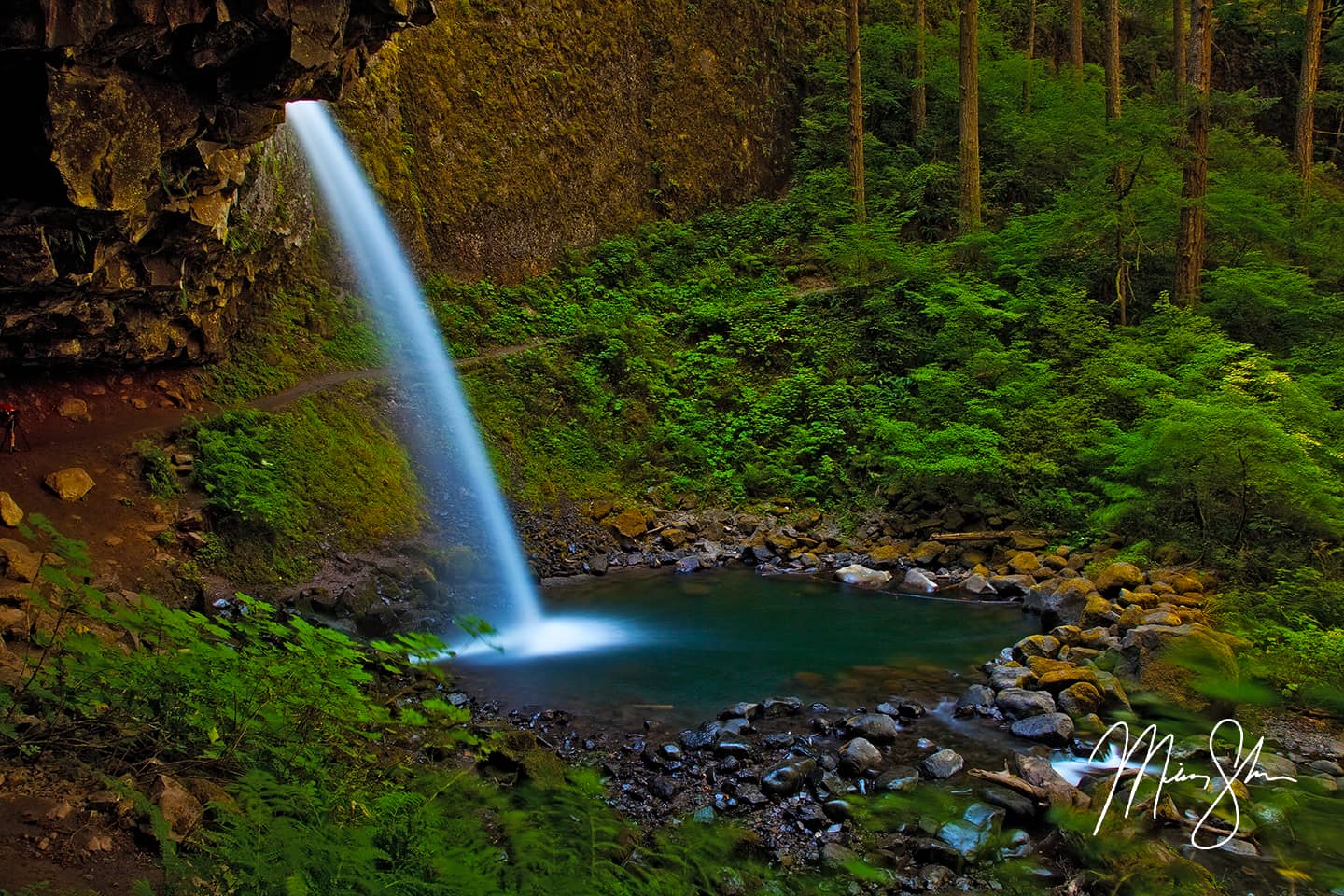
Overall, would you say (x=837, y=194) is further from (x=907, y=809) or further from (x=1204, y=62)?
(x=907, y=809)

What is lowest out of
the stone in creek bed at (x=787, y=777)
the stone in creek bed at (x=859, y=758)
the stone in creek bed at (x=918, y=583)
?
the stone in creek bed at (x=918, y=583)

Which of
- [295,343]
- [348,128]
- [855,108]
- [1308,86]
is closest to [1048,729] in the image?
[295,343]

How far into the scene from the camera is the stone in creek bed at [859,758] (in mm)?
5961

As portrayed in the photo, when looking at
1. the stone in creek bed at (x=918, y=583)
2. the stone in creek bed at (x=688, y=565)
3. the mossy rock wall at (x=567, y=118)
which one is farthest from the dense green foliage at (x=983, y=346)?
the stone in creek bed at (x=688, y=565)

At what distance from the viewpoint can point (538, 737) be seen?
6.71 meters

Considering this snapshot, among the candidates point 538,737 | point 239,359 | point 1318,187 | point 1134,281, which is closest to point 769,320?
point 1134,281

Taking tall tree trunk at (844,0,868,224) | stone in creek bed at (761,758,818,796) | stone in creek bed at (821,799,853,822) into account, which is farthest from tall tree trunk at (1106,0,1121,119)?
stone in creek bed at (821,799,853,822)

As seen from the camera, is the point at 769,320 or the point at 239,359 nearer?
the point at 239,359

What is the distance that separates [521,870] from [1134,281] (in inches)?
631

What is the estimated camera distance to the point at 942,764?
234 inches

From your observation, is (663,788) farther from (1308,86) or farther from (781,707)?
(1308,86)

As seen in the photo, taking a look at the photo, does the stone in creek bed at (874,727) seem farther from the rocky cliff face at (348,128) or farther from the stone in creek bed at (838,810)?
the rocky cliff face at (348,128)

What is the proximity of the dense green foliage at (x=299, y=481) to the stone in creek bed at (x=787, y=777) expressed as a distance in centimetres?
696

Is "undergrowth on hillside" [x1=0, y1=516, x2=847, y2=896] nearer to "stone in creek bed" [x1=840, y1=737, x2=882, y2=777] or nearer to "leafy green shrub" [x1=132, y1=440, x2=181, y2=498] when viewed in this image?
"stone in creek bed" [x1=840, y1=737, x2=882, y2=777]
